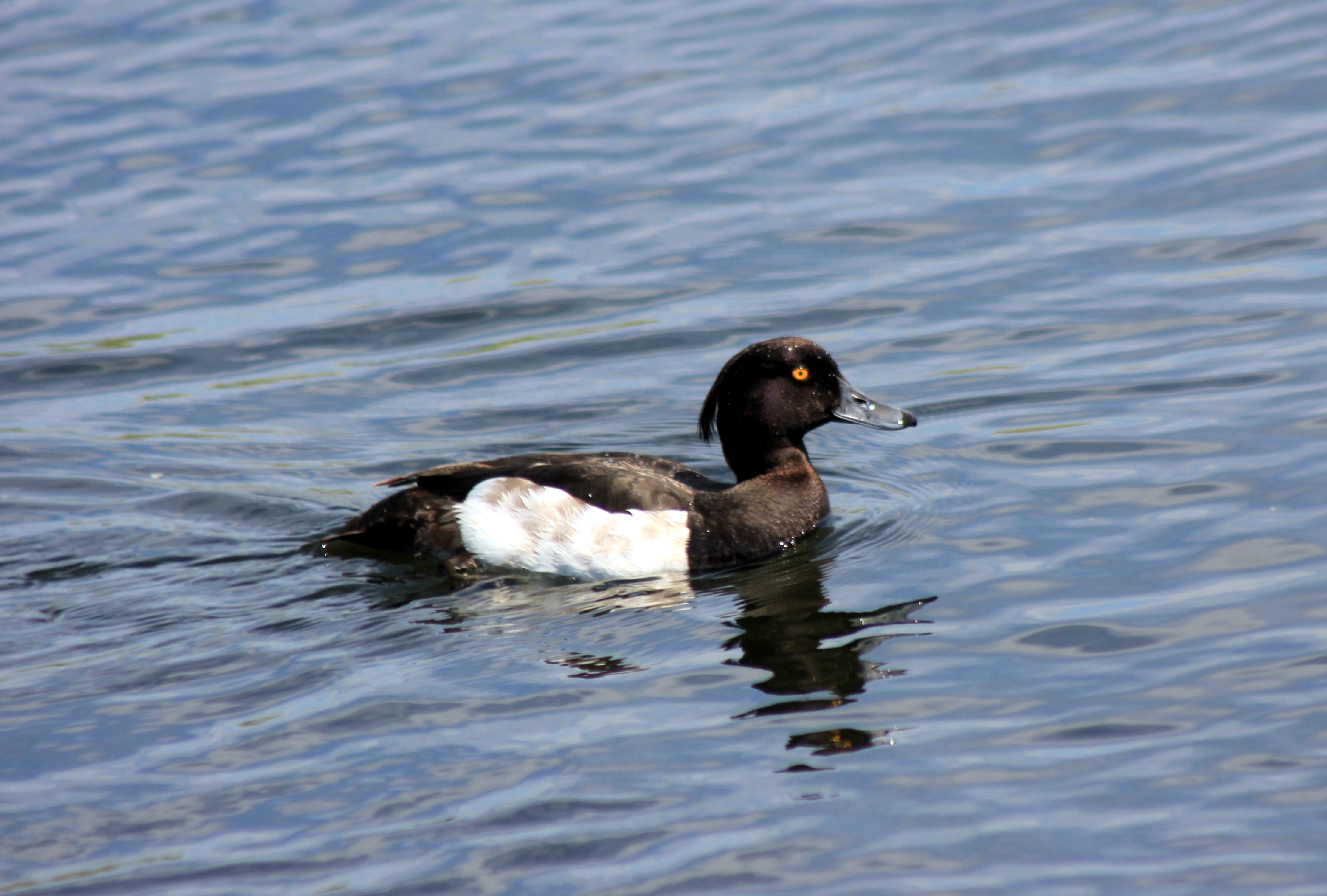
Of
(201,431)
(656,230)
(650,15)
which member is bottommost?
(201,431)

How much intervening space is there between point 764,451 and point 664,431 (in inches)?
49.6

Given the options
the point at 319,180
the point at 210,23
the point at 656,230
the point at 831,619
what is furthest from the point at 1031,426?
the point at 210,23

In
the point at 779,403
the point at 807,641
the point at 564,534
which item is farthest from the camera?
the point at 779,403

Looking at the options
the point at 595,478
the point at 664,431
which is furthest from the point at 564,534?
the point at 664,431

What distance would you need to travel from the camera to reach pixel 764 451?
24.7ft

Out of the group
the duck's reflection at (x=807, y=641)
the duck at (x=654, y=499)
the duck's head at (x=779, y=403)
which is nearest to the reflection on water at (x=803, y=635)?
the duck's reflection at (x=807, y=641)

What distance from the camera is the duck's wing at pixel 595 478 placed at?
7082 millimetres

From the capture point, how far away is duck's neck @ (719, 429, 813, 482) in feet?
24.6

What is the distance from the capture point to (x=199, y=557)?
7.30 meters

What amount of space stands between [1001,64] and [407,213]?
4.99 meters

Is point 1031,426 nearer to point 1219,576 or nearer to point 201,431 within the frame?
point 1219,576

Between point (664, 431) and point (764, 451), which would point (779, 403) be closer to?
point (764, 451)

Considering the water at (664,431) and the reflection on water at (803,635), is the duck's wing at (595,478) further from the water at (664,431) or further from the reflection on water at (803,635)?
the reflection on water at (803,635)

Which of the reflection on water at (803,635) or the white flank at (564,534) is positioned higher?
the white flank at (564,534)
